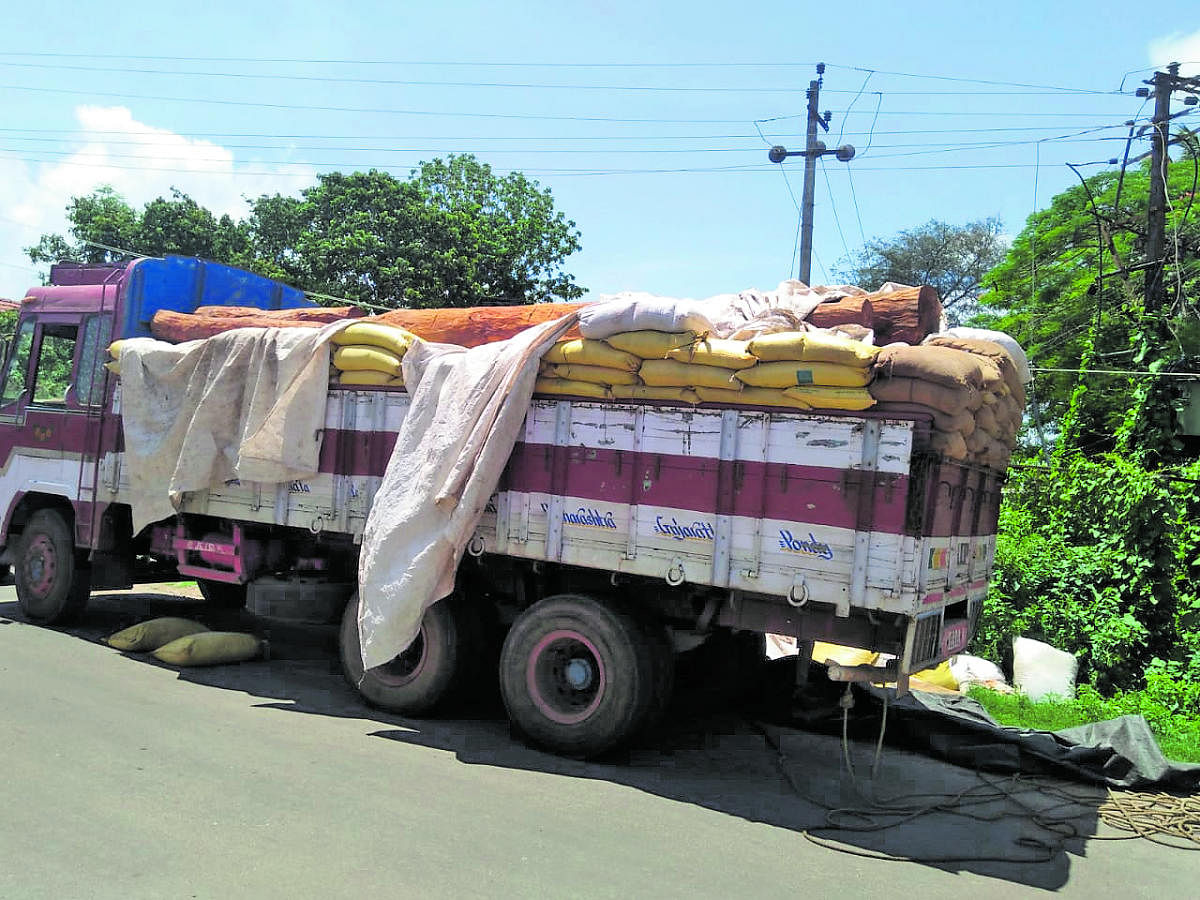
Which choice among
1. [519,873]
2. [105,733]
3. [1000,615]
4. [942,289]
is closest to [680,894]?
[519,873]

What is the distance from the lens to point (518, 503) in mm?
6148

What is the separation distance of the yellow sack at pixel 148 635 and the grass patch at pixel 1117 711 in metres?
6.53

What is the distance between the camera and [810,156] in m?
16.4

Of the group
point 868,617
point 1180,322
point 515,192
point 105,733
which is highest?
point 515,192

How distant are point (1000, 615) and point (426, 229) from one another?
1785cm

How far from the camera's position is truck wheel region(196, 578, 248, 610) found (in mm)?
9953

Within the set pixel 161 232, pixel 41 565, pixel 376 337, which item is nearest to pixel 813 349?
pixel 376 337

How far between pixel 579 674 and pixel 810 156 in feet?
41.9

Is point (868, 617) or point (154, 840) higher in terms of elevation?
point (868, 617)

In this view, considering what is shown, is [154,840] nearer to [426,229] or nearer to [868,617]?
[868,617]

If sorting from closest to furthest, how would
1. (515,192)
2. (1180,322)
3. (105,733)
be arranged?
(105,733), (1180,322), (515,192)

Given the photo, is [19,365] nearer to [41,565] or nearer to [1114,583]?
[41,565]

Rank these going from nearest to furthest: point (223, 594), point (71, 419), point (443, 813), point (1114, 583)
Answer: point (443, 813) < point (71, 419) < point (1114, 583) < point (223, 594)

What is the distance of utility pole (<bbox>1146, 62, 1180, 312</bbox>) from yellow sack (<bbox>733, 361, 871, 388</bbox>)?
986 cm
